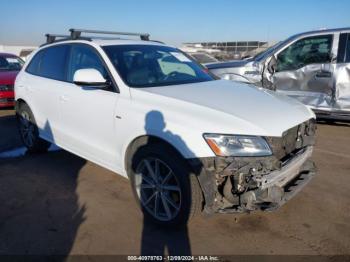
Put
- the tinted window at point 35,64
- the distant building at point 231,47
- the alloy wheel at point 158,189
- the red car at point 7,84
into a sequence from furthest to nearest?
the distant building at point 231,47 → the red car at point 7,84 → the tinted window at point 35,64 → the alloy wheel at point 158,189

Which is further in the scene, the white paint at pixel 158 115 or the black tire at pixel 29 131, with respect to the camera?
the black tire at pixel 29 131

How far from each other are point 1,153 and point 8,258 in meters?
3.23

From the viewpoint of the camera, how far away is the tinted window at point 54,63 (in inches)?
179

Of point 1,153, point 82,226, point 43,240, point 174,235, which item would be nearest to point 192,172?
point 174,235

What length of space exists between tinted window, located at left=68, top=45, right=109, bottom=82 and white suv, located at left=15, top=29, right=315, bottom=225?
12 millimetres

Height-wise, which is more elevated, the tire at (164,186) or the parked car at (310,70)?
the parked car at (310,70)

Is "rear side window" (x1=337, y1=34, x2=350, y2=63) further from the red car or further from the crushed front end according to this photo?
the red car

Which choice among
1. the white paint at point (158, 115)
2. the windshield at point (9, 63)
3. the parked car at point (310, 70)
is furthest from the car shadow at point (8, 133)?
the parked car at point (310, 70)

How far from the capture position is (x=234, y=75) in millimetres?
7219

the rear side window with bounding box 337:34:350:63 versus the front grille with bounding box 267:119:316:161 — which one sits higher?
the rear side window with bounding box 337:34:350:63

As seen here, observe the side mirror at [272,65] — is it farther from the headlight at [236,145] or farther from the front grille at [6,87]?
the front grille at [6,87]

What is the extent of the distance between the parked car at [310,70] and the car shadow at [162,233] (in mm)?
4280

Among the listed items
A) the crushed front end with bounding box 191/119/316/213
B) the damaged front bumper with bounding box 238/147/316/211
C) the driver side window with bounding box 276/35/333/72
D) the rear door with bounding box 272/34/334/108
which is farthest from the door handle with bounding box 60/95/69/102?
the driver side window with bounding box 276/35/333/72

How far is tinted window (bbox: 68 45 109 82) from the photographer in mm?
3901
